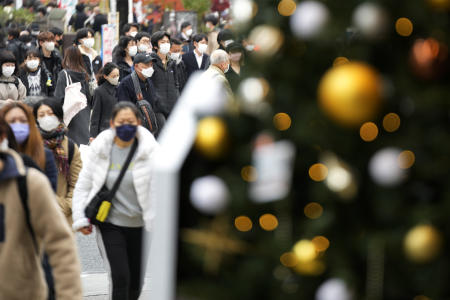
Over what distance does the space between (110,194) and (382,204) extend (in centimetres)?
421

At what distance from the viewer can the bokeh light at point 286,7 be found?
9.52 feet

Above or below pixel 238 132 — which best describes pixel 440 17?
above

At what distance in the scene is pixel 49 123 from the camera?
23.7 feet

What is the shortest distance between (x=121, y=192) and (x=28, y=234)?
6.48 ft

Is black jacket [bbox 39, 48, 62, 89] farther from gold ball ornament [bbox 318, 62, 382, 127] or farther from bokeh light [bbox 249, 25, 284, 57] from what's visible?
gold ball ornament [bbox 318, 62, 382, 127]

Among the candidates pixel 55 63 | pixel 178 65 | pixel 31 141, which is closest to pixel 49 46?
pixel 55 63

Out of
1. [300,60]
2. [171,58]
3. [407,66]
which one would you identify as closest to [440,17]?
[407,66]

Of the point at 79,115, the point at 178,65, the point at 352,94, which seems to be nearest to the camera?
the point at 352,94

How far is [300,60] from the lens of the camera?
285cm

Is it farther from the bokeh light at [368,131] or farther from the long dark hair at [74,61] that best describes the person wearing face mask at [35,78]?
the bokeh light at [368,131]

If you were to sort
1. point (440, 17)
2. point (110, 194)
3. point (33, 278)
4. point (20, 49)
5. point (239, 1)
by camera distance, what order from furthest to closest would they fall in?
point (20, 49) < point (110, 194) < point (33, 278) < point (239, 1) < point (440, 17)

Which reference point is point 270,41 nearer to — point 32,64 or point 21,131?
point 21,131

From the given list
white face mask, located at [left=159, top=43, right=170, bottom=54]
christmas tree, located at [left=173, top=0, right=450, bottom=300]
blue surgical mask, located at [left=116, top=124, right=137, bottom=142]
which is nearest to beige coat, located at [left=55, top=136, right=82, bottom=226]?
blue surgical mask, located at [left=116, top=124, right=137, bottom=142]

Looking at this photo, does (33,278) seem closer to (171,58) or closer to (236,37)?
(236,37)
